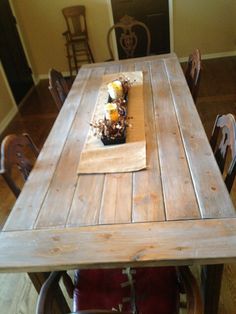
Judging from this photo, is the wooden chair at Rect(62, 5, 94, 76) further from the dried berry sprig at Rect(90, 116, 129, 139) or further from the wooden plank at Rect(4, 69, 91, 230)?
the dried berry sprig at Rect(90, 116, 129, 139)

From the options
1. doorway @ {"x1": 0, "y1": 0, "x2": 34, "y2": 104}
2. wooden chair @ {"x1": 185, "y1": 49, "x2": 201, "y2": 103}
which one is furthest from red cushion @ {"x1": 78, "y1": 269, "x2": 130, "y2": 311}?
doorway @ {"x1": 0, "y1": 0, "x2": 34, "y2": 104}

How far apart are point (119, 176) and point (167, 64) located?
4.52 feet

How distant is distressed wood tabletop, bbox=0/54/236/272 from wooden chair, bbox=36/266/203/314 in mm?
162

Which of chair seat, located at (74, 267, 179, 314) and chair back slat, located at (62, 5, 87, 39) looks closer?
chair seat, located at (74, 267, 179, 314)

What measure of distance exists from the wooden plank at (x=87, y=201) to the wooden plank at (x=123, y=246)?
0.13 ft

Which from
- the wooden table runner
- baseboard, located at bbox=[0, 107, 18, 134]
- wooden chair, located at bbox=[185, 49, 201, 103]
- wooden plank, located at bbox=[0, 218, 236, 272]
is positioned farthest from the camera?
baseboard, located at bbox=[0, 107, 18, 134]

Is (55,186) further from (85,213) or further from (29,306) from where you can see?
(29,306)

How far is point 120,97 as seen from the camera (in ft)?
5.42

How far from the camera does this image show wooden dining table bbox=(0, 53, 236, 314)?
0.80 m

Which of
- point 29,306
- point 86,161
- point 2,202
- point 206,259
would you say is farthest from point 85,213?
point 2,202

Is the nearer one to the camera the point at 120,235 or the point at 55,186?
the point at 120,235

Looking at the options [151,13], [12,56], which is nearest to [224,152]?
[12,56]

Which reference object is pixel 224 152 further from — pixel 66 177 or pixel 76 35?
pixel 76 35

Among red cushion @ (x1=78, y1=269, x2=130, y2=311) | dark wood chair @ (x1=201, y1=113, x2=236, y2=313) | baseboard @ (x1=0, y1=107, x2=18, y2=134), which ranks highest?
dark wood chair @ (x1=201, y1=113, x2=236, y2=313)
